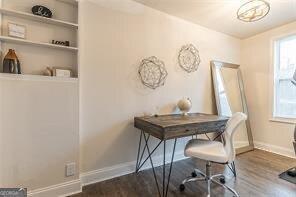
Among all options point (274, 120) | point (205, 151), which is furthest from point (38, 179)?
point (274, 120)

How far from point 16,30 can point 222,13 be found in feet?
8.95

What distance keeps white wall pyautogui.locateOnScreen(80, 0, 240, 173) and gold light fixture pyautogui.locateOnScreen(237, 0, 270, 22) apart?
80 centimetres

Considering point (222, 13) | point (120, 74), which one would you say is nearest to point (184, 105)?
point (120, 74)

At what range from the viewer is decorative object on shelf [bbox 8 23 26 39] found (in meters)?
1.73

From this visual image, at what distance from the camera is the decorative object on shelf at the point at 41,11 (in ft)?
6.00

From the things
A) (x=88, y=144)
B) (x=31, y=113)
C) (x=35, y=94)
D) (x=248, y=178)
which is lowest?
(x=248, y=178)

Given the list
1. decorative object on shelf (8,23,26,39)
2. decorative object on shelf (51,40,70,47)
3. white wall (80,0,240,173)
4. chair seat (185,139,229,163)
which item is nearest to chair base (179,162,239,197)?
chair seat (185,139,229,163)

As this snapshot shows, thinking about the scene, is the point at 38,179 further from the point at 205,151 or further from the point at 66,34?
the point at 205,151

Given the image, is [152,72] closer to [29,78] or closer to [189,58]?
[189,58]

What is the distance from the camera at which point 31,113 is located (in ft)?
5.87

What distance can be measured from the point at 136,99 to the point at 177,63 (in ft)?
3.11

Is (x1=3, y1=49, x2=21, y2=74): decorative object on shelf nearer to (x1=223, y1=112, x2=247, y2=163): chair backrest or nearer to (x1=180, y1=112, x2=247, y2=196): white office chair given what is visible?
(x1=180, y1=112, x2=247, y2=196): white office chair

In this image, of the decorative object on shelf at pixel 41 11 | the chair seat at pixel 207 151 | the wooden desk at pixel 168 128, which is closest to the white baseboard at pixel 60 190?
the wooden desk at pixel 168 128

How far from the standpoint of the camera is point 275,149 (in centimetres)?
333
